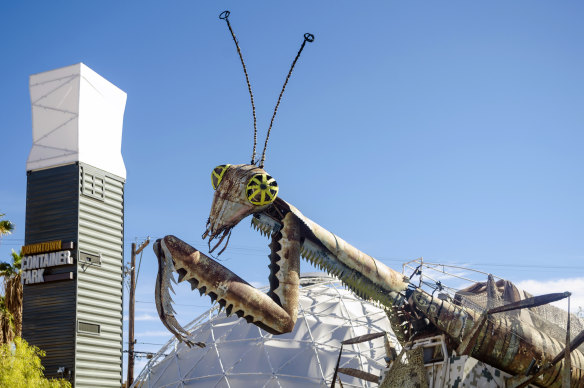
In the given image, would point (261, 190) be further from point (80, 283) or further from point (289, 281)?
point (80, 283)

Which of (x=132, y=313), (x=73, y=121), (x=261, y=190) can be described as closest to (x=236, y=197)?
(x=261, y=190)

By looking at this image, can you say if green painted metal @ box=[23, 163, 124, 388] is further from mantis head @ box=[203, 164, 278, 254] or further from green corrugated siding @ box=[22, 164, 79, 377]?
mantis head @ box=[203, 164, 278, 254]

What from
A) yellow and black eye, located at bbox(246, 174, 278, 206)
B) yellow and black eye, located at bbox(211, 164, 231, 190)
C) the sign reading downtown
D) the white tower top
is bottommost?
yellow and black eye, located at bbox(246, 174, 278, 206)

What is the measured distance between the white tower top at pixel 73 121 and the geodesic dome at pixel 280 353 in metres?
8.68

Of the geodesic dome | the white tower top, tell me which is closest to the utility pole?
the geodesic dome

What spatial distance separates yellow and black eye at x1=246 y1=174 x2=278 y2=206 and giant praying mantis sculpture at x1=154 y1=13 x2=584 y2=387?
0.02 metres

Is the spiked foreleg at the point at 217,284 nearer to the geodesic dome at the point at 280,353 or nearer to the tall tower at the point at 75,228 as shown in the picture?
the geodesic dome at the point at 280,353

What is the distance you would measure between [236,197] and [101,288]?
19.4 meters

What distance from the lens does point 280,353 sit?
103ft

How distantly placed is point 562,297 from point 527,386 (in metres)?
2.63

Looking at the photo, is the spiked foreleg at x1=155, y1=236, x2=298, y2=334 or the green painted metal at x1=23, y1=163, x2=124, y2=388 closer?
the spiked foreleg at x1=155, y1=236, x2=298, y2=334

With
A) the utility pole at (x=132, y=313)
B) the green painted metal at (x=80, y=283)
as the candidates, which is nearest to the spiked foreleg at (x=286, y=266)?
the green painted metal at (x=80, y=283)

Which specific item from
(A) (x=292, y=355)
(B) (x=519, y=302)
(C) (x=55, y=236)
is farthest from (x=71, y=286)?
(B) (x=519, y=302)

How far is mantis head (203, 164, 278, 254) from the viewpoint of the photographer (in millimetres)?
13273
